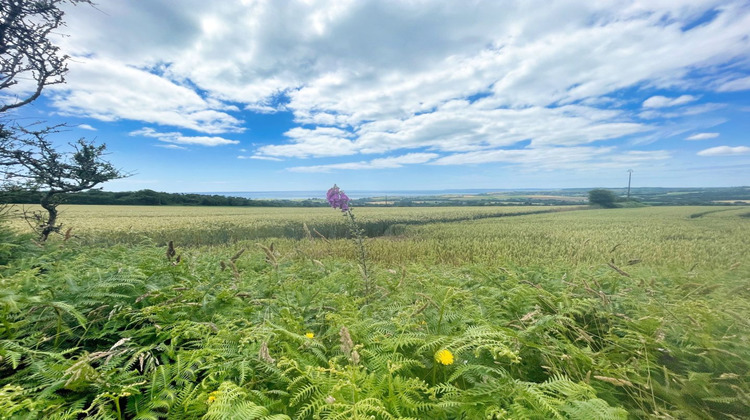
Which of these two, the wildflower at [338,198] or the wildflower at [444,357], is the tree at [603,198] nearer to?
the wildflower at [338,198]

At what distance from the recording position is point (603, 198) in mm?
39156

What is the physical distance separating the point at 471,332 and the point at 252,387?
4.07 feet

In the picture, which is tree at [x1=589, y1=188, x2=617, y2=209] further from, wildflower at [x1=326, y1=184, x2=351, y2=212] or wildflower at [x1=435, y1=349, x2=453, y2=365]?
wildflower at [x1=435, y1=349, x2=453, y2=365]

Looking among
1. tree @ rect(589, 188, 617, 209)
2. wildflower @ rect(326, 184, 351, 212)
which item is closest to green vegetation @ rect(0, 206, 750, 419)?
wildflower @ rect(326, 184, 351, 212)

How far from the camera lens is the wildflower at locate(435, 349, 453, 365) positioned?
1.54 metres

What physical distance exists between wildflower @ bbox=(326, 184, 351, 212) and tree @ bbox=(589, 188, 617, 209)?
4511cm

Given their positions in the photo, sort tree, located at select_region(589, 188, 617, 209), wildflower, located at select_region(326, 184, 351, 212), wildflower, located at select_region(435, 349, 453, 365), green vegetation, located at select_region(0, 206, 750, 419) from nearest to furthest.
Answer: green vegetation, located at select_region(0, 206, 750, 419), wildflower, located at select_region(435, 349, 453, 365), wildflower, located at select_region(326, 184, 351, 212), tree, located at select_region(589, 188, 617, 209)

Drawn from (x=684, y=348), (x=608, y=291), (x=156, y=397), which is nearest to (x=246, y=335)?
(x=156, y=397)

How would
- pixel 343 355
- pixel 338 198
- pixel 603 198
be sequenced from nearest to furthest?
pixel 343 355 < pixel 338 198 < pixel 603 198

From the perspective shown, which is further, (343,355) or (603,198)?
(603,198)

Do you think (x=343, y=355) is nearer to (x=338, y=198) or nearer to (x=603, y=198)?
(x=338, y=198)

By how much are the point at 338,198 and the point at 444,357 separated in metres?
2.83

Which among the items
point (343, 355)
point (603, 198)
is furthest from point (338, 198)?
point (603, 198)

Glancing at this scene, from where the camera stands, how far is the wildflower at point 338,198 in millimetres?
4023
